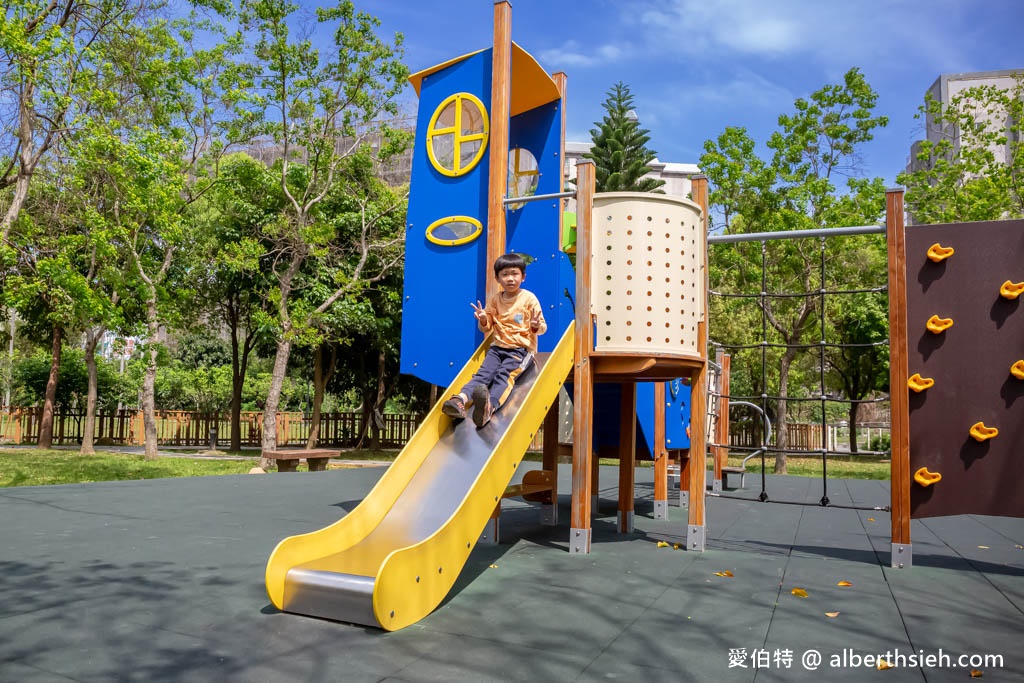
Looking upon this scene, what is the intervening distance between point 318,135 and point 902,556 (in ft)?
52.1

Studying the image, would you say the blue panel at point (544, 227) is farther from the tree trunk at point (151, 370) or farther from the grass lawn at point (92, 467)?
the tree trunk at point (151, 370)

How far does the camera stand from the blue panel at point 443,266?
6398 millimetres

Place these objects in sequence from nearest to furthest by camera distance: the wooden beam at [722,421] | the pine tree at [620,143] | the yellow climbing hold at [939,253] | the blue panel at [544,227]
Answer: the yellow climbing hold at [939,253]
the blue panel at [544,227]
the wooden beam at [722,421]
the pine tree at [620,143]

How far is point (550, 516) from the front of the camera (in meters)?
7.24

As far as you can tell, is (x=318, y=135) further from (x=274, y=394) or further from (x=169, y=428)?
(x=169, y=428)

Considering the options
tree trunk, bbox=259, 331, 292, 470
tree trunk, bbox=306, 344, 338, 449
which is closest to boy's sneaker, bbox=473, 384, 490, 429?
tree trunk, bbox=259, 331, 292, 470

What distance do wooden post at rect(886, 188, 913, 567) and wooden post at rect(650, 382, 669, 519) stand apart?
269 cm

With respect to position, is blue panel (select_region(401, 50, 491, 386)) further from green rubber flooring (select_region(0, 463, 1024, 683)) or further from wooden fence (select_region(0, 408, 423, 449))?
wooden fence (select_region(0, 408, 423, 449))

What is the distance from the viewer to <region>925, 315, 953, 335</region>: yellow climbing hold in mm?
5449

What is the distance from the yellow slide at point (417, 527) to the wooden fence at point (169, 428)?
2028 centimetres

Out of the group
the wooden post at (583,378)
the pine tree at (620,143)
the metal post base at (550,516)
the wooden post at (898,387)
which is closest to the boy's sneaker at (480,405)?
the wooden post at (583,378)

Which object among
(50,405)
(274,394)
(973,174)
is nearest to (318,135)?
(274,394)

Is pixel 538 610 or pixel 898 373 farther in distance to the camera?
pixel 898 373

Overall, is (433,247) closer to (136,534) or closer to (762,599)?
(136,534)
